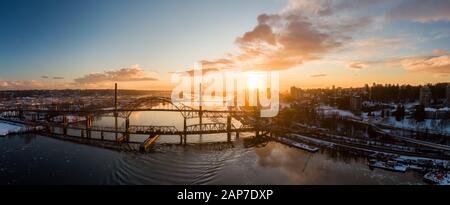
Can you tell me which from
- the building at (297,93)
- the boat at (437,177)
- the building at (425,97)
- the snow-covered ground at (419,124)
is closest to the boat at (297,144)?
the boat at (437,177)

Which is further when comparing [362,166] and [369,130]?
[369,130]

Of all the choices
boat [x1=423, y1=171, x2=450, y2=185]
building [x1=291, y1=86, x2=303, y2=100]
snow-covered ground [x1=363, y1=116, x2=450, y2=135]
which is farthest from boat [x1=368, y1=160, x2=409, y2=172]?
building [x1=291, y1=86, x2=303, y2=100]

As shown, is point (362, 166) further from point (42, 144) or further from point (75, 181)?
point (42, 144)

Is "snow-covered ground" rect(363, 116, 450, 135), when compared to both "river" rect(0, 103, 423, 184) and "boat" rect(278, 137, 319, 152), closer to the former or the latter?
"boat" rect(278, 137, 319, 152)

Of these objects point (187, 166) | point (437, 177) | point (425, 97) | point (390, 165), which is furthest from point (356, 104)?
point (187, 166)

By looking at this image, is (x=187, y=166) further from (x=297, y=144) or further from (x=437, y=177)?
(x=437, y=177)

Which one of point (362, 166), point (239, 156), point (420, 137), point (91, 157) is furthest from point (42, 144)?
point (420, 137)
